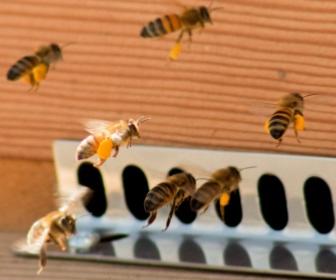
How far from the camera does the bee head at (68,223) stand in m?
2.03

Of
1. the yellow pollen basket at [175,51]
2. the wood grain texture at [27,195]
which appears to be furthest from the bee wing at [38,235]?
the yellow pollen basket at [175,51]

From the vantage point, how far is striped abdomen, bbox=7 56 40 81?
210 cm

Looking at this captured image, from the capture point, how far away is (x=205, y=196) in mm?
1988

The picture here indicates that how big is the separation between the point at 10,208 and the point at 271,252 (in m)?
0.58

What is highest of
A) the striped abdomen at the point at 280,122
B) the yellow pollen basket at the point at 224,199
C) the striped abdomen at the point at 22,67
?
the striped abdomen at the point at 22,67

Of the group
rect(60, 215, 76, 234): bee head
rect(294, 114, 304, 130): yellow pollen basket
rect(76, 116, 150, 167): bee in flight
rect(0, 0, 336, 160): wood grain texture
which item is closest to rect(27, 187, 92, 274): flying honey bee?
rect(60, 215, 76, 234): bee head

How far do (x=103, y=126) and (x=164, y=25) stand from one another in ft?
0.71

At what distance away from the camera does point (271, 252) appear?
2025 millimetres

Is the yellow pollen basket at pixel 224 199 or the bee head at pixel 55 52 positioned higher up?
the bee head at pixel 55 52

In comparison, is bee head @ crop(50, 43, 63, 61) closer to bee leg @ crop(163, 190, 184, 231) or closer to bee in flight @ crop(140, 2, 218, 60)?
bee in flight @ crop(140, 2, 218, 60)

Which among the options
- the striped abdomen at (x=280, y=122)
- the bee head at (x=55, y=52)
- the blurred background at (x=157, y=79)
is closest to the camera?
the striped abdomen at (x=280, y=122)

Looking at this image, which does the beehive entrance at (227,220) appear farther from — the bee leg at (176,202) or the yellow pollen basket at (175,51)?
the yellow pollen basket at (175,51)

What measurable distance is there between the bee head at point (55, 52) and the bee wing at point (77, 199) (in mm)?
259

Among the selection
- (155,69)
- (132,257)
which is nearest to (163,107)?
(155,69)
